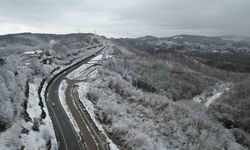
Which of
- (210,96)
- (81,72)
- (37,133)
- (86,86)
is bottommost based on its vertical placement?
(210,96)

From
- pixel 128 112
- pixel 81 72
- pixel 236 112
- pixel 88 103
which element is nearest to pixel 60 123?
pixel 88 103

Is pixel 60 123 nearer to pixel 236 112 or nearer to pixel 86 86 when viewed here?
pixel 86 86

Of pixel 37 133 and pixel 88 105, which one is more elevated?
pixel 37 133

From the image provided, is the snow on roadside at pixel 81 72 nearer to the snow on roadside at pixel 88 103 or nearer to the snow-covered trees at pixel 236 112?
the snow on roadside at pixel 88 103

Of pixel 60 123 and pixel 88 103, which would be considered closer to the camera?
pixel 60 123

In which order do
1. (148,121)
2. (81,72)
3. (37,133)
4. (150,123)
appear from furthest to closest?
(81,72) < (148,121) < (150,123) < (37,133)

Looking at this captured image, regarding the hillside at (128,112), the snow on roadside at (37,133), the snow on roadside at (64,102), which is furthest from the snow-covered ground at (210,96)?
the snow on roadside at (37,133)

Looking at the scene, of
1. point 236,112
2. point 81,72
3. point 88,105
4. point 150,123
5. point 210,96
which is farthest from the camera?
point 210,96

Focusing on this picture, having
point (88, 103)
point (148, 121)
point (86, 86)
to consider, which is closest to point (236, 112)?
point (148, 121)

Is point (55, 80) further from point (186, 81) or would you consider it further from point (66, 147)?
point (186, 81)

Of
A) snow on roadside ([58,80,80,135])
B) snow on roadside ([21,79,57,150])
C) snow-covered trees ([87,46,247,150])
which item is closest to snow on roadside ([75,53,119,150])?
snow-covered trees ([87,46,247,150])
